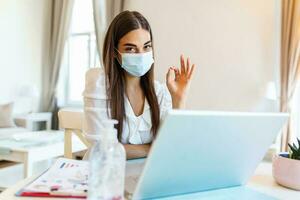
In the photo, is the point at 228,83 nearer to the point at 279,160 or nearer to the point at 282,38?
the point at 282,38

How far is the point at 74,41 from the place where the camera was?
169 inches

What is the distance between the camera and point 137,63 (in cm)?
116

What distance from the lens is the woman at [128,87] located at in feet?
3.69

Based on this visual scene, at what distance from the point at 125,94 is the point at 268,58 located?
2.20 metres

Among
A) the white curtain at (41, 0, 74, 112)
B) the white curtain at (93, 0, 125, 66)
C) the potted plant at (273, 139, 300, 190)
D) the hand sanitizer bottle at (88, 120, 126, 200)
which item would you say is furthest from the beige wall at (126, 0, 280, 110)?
the hand sanitizer bottle at (88, 120, 126, 200)

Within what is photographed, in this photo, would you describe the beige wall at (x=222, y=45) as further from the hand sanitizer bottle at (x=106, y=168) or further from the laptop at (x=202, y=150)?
the hand sanitizer bottle at (x=106, y=168)

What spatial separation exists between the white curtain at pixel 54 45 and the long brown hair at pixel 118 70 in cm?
322

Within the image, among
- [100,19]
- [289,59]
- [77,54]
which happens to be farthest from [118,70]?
[77,54]

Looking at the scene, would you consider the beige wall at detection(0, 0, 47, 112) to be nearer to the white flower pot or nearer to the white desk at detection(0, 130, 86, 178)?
the white desk at detection(0, 130, 86, 178)

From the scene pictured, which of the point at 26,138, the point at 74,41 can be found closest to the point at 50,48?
the point at 74,41

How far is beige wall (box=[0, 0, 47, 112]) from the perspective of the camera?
3791 millimetres

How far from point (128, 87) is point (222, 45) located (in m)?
2.13

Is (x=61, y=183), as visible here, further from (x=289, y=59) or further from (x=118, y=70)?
(x=289, y=59)

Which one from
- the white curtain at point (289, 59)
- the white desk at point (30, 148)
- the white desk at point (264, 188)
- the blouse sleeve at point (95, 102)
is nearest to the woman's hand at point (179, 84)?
the blouse sleeve at point (95, 102)
